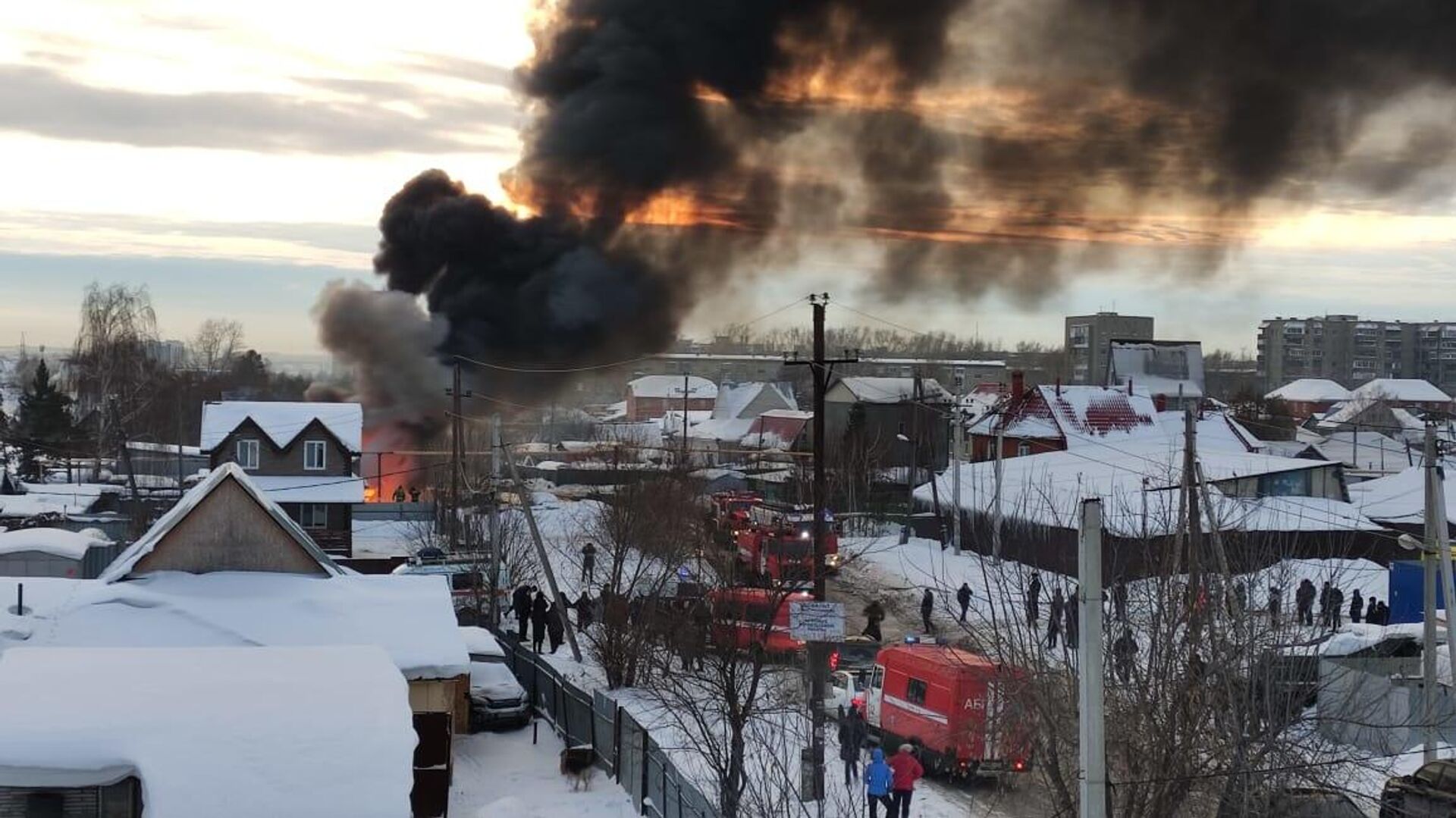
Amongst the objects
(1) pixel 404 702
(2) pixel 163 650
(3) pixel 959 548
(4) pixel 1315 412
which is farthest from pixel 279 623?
(4) pixel 1315 412

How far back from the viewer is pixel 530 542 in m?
34.9

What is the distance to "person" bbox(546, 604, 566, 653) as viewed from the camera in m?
25.7

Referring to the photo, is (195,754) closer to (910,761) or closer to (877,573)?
(910,761)

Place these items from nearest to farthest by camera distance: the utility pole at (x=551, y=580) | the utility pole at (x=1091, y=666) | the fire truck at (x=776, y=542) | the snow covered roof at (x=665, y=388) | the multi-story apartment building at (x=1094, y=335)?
the utility pole at (x=1091, y=666)
the utility pole at (x=551, y=580)
the fire truck at (x=776, y=542)
the snow covered roof at (x=665, y=388)
the multi-story apartment building at (x=1094, y=335)

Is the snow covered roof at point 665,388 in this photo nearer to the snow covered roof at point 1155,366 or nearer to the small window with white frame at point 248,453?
the snow covered roof at point 1155,366

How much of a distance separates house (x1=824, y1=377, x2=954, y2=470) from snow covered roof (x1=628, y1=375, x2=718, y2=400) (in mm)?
33061

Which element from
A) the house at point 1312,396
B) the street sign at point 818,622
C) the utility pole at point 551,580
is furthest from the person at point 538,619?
the house at point 1312,396

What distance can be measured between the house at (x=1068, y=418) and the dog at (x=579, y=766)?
3410 centimetres

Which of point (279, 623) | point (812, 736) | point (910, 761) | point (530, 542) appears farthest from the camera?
point (530, 542)

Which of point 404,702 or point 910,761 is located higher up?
point 404,702

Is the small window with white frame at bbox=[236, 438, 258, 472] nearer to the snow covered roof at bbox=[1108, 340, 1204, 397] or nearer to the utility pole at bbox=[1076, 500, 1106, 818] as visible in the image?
the utility pole at bbox=[1076, 500, 1106, 818]

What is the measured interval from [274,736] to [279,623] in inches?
261

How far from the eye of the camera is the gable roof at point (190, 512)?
1830 centimetres

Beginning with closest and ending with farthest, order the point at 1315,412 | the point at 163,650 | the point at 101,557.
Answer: the point at 163,650
the point at 101,557
the point at 1315,412
